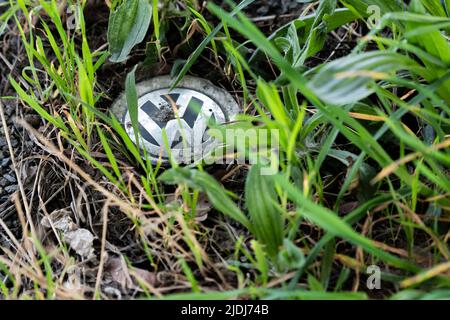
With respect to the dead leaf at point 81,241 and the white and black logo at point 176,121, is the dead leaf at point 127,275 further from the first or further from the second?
the white and black logo at point 176,121

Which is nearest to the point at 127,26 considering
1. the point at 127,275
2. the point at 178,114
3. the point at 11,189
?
the point at 178,114

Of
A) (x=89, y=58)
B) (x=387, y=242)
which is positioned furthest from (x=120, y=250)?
(x=387, y=242)

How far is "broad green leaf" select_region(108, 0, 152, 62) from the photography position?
4.99 ft

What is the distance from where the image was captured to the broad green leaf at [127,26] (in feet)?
4.99

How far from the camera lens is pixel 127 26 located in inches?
60.4

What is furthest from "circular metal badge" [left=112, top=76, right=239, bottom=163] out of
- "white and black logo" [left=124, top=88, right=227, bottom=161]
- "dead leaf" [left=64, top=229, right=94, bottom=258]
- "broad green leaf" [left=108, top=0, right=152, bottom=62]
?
"dead leaf" [left=64, top=229, right=94, bottom=258]

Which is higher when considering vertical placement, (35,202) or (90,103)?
(90,103)

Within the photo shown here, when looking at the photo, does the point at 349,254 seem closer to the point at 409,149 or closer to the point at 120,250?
the point at 409,149

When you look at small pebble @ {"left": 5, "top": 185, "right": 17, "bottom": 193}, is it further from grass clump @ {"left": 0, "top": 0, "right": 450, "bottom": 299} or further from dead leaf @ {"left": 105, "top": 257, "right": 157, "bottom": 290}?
dead leaf @ {"left": 105, "top": 257, "right": 157, "bottom": 290}

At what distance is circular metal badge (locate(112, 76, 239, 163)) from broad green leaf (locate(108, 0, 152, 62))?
15 centimetres

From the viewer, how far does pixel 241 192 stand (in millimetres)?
1413

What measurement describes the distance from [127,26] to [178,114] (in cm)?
25
